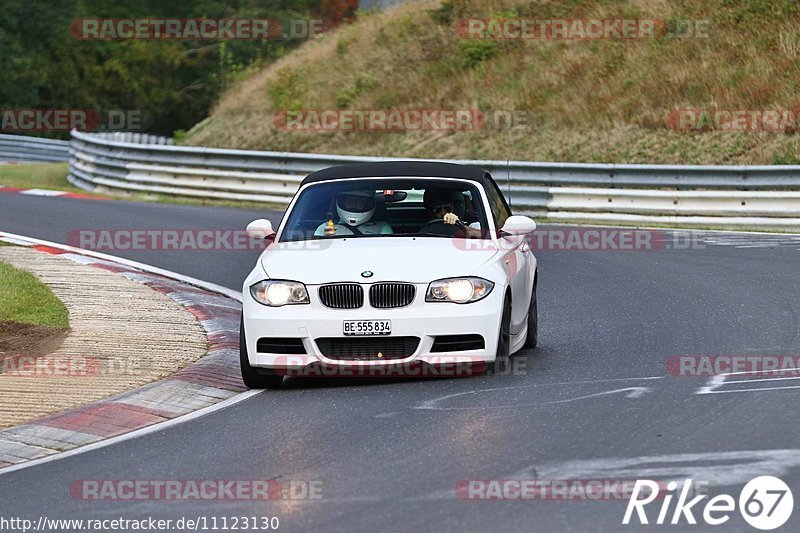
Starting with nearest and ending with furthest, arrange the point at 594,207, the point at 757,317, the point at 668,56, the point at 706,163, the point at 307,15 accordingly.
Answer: the point at 757,317, the point at 594,207, the point at 706,163, the point at 668,56, the point at 307,15

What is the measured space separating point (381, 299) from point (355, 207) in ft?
4.75

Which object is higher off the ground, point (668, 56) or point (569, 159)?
point (668, 56)

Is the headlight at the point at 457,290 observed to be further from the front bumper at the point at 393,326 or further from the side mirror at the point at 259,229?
the side mirror at the point at 259,229

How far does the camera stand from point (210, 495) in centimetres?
680

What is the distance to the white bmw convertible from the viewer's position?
945cm

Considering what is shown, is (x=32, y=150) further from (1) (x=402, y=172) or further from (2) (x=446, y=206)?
(2) (x=446, y=206)

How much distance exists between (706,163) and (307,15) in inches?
1882

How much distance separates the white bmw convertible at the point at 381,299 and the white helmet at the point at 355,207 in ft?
0.13

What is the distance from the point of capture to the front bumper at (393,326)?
9.41m

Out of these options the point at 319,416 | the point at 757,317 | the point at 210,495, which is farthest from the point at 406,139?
the point at 210,495

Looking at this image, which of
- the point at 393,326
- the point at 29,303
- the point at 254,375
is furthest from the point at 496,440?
the point at 29,303

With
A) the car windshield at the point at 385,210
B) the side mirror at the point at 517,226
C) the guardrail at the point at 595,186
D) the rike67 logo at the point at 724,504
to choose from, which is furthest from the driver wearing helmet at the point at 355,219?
the guardrail at the point at 595,186

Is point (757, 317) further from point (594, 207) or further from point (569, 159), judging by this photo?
point (569, 159)

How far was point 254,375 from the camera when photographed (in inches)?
387
